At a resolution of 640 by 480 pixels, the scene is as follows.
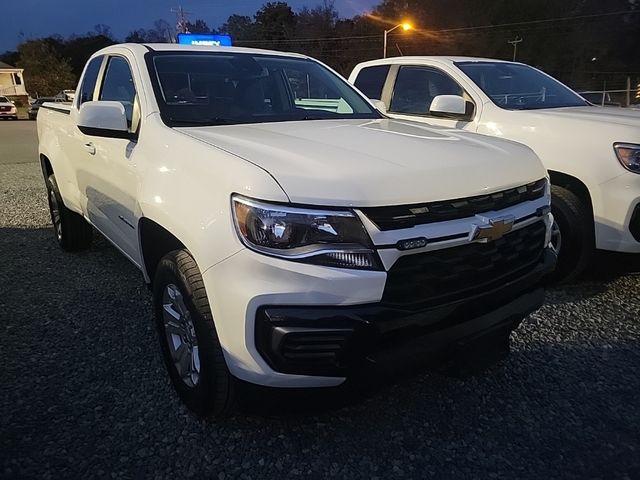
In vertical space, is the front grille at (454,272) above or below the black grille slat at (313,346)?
above

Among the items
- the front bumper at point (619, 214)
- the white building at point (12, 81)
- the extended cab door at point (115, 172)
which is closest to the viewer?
the extended cab door at point (115, 172)

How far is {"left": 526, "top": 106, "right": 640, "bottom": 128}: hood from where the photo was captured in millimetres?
3820

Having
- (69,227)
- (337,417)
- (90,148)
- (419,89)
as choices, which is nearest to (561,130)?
(419,89)

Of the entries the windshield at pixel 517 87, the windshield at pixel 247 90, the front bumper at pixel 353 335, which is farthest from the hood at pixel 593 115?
the front bumper at pixel 353 335

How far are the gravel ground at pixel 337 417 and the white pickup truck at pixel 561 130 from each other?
1.87ft

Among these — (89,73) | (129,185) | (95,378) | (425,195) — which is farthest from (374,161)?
(89,73)

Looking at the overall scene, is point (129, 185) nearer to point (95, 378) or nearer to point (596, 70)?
point (95, 378)

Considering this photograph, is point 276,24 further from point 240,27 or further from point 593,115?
point 593,115

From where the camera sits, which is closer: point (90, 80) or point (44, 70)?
point (90, 80)

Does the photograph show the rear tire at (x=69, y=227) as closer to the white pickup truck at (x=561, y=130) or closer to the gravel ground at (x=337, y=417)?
the gravel ground at (x=337, y=417)

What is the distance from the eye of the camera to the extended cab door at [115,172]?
117 inches

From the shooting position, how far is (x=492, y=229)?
84.1 inches

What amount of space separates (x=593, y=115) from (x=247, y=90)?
2712 mm

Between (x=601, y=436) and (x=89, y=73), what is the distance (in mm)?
4512
